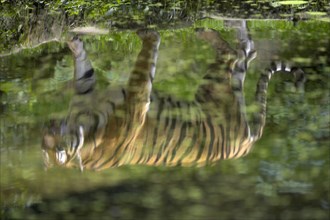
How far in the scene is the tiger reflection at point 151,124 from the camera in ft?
11.5

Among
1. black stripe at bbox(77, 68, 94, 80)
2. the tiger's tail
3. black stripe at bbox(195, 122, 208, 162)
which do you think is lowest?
black stripe at bbox(195, 122, 208, 162)

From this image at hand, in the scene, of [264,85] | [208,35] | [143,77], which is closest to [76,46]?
[143,77]

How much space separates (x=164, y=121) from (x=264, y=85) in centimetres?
90

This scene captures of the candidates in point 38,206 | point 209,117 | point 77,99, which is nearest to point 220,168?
point 209,117

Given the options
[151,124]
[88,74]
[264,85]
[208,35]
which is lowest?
[151,124]

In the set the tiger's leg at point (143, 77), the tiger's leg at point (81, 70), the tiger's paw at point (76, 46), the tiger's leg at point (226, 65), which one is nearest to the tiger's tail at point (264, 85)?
the tiger's leg at point (226, 65)

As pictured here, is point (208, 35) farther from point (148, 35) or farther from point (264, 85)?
point (264, 85)

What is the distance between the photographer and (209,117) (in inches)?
157

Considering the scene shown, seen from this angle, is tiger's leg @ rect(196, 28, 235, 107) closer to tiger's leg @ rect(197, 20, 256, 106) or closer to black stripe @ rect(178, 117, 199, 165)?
tiger's leg @ rect(197, 20, 256, 106)

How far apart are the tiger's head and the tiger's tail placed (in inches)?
38.7

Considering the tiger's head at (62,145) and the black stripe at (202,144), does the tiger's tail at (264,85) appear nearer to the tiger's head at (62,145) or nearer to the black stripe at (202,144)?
the black stripe at (202,144)

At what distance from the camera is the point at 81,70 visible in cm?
474

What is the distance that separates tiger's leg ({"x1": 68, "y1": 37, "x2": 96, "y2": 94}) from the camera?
4.47m

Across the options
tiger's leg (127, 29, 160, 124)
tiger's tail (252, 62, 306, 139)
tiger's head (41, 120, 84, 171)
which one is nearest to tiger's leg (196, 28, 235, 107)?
tiger's tail (252, 62, 306, 139)
